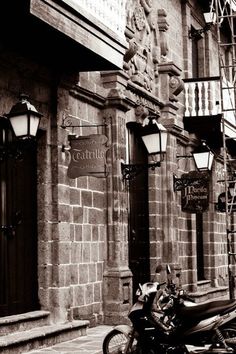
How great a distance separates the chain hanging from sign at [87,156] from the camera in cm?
1022

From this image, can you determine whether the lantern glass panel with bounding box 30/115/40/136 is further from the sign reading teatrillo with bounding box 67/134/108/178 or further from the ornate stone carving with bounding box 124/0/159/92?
the ornate stone carving with bounding box 124/0/159/92

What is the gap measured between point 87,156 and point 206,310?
318 centimetres

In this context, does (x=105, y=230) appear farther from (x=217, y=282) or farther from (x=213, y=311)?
(x=217, y=282)

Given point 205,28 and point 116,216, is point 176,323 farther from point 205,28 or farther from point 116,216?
point 205,28

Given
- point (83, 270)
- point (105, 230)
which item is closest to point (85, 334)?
point (83, 270)

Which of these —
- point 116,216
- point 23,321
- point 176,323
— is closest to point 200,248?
point 116,216

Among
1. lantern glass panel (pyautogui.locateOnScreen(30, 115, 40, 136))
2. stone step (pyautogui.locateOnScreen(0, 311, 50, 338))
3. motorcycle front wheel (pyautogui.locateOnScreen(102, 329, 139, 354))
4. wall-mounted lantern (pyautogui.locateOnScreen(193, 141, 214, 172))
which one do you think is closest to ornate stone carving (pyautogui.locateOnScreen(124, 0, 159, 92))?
wall-mounted lantern (pyautogui.locateOnScreen(193, 141, 214, 172))

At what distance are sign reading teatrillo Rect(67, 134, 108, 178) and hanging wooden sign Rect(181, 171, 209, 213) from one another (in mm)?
4646

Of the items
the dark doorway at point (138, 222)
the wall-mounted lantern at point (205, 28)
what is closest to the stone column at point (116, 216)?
the dark doorway at point (138, 222)

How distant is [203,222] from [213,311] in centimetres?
1101

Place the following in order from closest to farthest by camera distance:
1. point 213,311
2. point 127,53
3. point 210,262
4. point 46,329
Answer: point 213,311
point 46,329
point 127,53
point 210,262

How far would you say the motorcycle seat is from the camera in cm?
813

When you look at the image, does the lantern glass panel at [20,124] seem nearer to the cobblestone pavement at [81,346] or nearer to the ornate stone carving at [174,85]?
the cobblestone pavement at [81,346]

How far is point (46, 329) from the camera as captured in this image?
395 inches
